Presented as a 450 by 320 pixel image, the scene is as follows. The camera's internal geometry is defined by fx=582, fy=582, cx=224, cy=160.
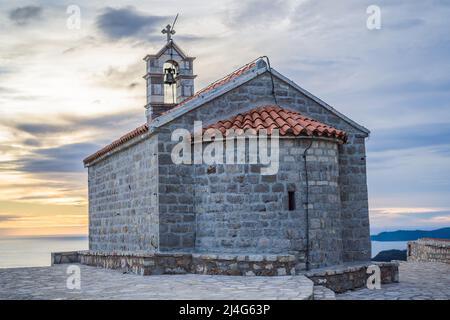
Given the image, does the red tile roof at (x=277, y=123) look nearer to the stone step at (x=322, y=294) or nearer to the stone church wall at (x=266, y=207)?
the stone church wall at (x=266, y=207)

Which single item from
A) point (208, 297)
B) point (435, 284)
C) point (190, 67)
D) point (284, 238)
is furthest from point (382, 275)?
point (190, 67)

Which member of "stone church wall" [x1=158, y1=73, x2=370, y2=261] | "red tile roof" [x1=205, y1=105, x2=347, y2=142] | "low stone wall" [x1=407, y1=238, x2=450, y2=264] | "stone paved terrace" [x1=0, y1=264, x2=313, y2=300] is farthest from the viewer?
"low stone wall" [x1=407, y1=238, x2=450, y2=264]

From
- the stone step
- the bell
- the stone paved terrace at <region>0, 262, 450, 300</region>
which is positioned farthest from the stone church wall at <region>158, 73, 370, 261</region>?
the bell

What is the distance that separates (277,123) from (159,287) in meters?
4.35

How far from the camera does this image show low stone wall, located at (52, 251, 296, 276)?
1014 centimetres

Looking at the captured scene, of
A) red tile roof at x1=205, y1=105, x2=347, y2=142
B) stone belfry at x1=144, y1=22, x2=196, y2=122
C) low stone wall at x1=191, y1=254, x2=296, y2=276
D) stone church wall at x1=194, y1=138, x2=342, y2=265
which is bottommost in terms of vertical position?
low stone wall at x1=191, y1=254, x2=296, y2=276

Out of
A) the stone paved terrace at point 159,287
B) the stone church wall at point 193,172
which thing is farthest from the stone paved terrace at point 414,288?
the stone paved terrace at point 159,287

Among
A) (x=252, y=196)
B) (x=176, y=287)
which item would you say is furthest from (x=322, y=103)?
(x=176, y=287)

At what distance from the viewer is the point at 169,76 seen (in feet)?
55.2

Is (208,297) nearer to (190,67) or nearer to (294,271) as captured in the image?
(294,271)

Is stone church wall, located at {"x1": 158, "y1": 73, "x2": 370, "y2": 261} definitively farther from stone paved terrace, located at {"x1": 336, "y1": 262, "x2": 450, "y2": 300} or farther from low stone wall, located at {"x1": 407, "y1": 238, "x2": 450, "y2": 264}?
low stone wall, located at {"x1": 407, "y1": 238, "x2": 450, "y2": 264}

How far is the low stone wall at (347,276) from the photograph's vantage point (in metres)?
11.0

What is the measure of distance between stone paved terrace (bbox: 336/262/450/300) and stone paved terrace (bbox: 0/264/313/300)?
1792 millimetres
